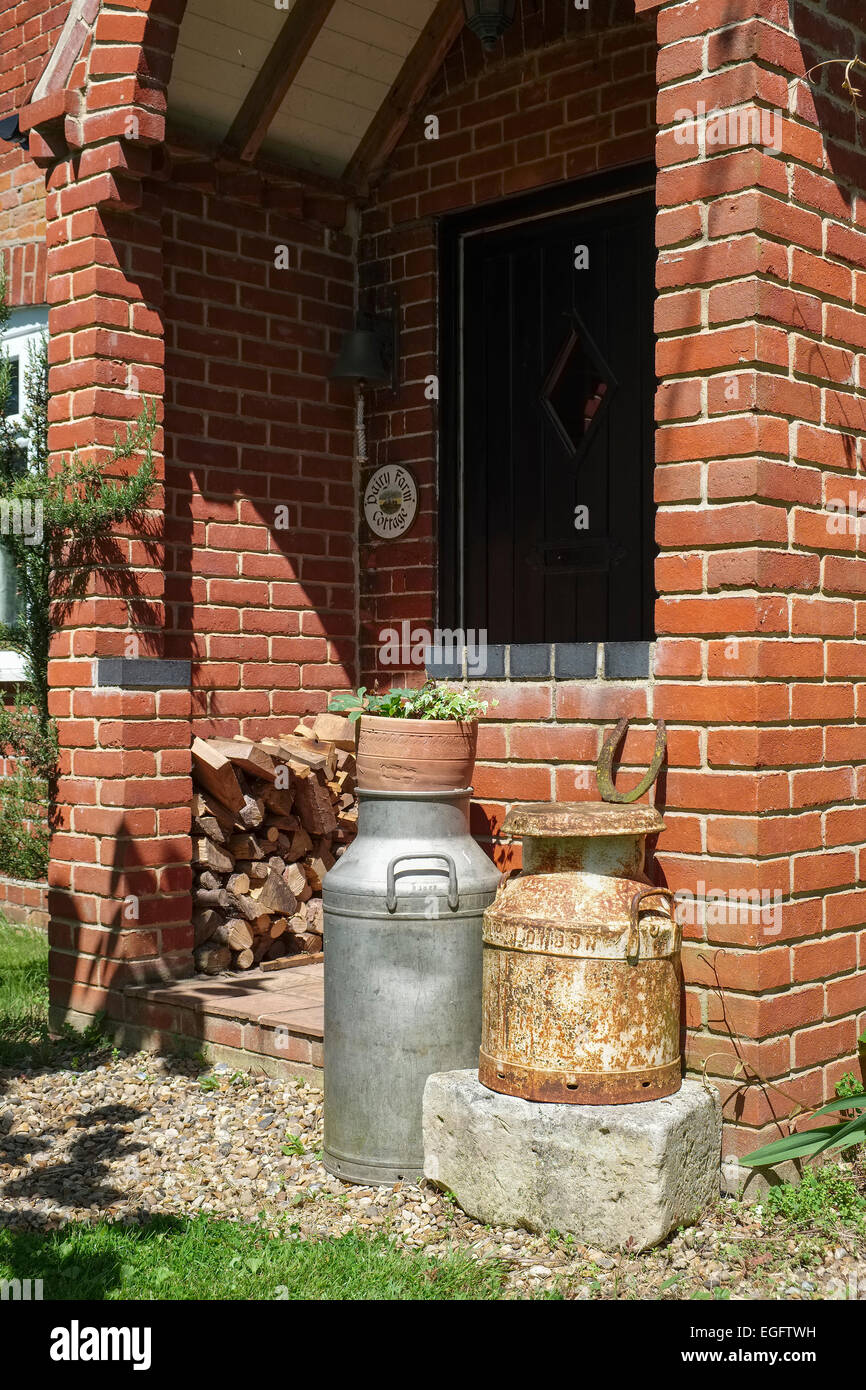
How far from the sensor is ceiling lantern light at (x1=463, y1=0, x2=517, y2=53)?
16.3 feet

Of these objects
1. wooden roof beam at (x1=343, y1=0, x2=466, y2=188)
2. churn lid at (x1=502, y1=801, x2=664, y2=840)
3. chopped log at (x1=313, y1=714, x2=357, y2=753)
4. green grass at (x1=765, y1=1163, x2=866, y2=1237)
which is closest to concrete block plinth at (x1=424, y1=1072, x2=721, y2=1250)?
green grass at (x1=765, y1=1163, x2=866, y2=1237)

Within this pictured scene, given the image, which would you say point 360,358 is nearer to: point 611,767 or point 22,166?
point 22,166

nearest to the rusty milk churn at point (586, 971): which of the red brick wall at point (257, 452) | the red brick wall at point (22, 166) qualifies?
the red brick wall at point (257, 452)

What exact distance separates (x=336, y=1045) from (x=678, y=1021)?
1.00 meters

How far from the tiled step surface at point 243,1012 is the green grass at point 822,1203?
5.19ft

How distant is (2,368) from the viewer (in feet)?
18.2

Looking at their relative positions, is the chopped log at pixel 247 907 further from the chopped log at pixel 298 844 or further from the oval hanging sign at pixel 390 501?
the oval hanging sign at pixel 390 501

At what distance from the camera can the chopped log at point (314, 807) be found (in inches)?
225

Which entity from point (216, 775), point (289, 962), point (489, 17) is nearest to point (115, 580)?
point (216, 775)

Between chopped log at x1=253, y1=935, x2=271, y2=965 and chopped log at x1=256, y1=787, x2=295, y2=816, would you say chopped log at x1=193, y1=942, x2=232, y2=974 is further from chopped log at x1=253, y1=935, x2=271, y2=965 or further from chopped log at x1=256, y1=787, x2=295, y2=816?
chopped log at x1=256, y1=787, x2=295, y2=816

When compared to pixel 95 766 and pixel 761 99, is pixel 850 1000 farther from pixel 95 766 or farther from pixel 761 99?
pixel 95 766

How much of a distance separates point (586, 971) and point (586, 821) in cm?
37
